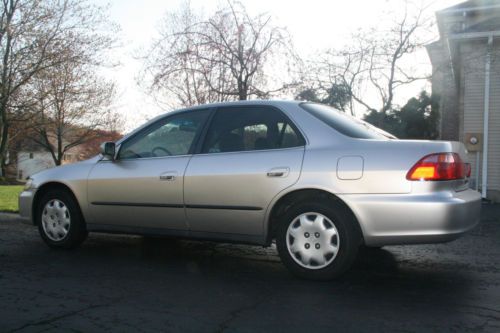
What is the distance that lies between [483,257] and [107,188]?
13.4 ft

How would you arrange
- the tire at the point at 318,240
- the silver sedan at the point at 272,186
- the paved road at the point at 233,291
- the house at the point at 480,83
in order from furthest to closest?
the house at the point at 480,83 → the tire at the point at 318,240 → the silver sedan at the point at 272,186 → the paved road at the point at 233,291

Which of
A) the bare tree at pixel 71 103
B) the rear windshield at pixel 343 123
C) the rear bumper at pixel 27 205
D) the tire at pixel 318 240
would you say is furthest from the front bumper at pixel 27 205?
the bare tree at pixel 71 103

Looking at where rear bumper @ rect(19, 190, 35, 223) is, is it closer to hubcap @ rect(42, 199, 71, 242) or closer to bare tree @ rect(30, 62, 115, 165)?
hubcap @ rect(42, 199, 71, 242)

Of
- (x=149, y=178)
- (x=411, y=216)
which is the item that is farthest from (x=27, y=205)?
(x=411, y=216)

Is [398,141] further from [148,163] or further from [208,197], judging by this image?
[148,163]

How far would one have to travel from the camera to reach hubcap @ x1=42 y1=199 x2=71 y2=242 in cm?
568

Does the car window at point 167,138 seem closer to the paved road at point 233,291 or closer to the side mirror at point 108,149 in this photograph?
the side mirror at point 108,149

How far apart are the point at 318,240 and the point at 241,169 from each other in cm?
95

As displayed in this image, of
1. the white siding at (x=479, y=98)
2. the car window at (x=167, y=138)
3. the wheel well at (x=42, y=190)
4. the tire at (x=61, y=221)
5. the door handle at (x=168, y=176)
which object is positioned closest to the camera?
the door handle at (x=168, y=176)

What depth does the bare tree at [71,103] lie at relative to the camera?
23.7 meters

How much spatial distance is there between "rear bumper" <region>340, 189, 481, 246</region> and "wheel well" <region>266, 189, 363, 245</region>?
15cm

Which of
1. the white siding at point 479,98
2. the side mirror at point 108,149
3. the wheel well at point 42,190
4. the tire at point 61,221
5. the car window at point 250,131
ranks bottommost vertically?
the tire at point 61,221

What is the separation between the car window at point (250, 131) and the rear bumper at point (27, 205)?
7.64 feet

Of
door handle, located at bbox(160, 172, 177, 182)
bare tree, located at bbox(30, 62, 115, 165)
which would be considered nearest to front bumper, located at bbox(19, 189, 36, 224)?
door handle, located at bbox(160, 172, 177, 182)
